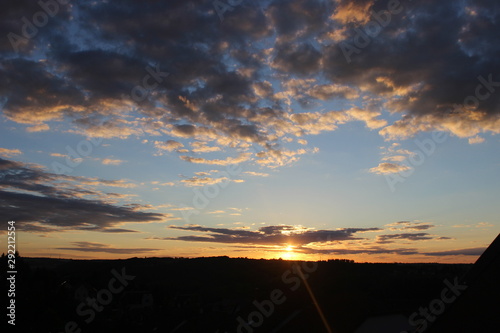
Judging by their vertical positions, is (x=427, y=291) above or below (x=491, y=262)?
below

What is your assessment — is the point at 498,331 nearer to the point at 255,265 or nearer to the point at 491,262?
the point at 491,262

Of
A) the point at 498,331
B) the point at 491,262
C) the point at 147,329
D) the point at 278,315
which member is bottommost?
the point at 147,329

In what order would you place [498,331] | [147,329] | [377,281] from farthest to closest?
[377,281] < [147,329] < [498,331]

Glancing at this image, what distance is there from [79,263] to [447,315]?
108 meters

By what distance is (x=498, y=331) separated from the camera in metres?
6.57

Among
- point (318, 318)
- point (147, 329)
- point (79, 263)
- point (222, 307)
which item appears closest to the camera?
point (318, 318)

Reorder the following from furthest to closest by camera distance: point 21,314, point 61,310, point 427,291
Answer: point 427,291 < point 61,310 < point 21,314

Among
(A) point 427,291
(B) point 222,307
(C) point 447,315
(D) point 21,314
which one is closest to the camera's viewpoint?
(C) point 447,315

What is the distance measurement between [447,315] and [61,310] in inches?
1265

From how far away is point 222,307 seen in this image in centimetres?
5756

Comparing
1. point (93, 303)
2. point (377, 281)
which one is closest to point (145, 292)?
point (93, 303)

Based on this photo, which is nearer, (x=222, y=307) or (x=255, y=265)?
(x=222, y=307)

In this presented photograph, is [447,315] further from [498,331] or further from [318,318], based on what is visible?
[318,318]

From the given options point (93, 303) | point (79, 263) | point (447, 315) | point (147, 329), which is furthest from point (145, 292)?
point (447, 315)
